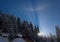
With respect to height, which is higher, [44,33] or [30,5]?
[30,5]

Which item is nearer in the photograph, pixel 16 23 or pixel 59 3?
pixel 16 23

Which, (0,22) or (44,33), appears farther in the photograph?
(44,33)

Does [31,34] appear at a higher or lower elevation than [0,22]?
lower

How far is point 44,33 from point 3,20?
95cm

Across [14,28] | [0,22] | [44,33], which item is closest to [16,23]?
[14,28]

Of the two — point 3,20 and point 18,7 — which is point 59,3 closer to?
point 18,7

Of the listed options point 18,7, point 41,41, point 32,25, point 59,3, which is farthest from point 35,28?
point 59,3

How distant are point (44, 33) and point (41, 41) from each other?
0.20m

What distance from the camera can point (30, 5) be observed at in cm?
346

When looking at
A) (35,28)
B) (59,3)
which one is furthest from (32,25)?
(59,3)

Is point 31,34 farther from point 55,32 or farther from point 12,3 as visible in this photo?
point 12,3

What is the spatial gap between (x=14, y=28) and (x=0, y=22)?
325mm

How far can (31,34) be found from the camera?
3438mm

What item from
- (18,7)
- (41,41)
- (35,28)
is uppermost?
(18,7)
